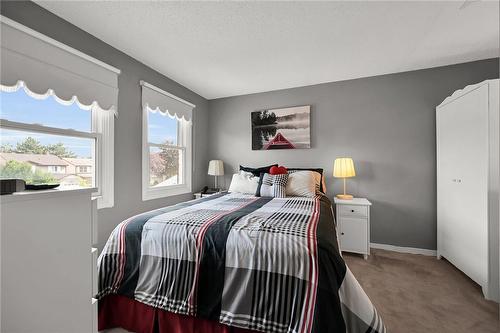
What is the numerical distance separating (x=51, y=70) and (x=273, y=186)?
92.7 inches

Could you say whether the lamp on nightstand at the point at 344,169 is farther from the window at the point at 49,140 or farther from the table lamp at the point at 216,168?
the window at the point at 49,140

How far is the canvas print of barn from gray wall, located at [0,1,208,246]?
1529mm

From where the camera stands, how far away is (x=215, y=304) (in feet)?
4.04

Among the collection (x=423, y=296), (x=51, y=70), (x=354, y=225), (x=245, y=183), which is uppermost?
(x=51, y=70)

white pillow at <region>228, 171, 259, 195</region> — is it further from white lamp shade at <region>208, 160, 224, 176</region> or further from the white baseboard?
the white baseboard

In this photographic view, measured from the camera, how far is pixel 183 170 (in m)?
3.51

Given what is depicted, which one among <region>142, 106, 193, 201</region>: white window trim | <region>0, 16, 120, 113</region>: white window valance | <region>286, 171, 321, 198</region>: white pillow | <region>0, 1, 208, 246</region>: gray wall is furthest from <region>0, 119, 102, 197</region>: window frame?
<region>286, 171, 321, 198</region>: white pillow

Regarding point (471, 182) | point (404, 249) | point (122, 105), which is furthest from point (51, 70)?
point (404, 249)

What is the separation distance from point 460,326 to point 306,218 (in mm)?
1297

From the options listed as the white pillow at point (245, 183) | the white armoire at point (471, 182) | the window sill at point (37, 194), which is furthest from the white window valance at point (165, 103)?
the white armoire at point (471, 182)

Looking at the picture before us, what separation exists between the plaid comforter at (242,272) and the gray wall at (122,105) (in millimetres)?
981

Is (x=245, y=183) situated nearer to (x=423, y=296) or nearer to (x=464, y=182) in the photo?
(x=423, y=296)

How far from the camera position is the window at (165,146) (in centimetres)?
269

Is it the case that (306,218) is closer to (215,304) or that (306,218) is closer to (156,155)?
(215,304)
